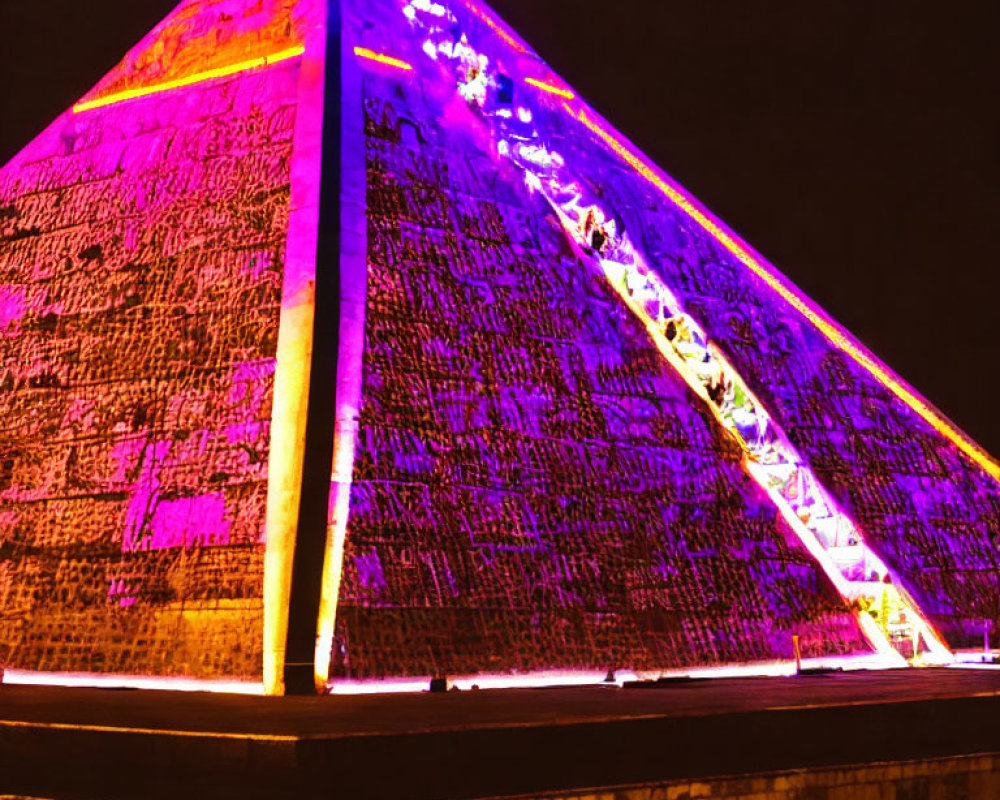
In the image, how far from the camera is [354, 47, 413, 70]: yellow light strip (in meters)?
10.1

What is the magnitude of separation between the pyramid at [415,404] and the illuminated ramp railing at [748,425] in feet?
0.08

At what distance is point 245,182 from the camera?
914cm

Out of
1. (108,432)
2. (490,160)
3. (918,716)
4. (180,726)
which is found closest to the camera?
(180,726)

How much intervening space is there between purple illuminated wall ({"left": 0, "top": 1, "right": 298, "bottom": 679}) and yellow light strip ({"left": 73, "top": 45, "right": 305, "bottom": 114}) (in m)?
0.08

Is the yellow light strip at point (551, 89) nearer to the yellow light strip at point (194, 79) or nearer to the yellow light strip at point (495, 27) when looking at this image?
the yellow light strip at point (495, 27)

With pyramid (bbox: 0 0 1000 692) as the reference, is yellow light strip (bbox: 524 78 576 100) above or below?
above

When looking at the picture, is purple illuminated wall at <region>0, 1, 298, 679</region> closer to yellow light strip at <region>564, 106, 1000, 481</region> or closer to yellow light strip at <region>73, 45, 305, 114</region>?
yellow light strip at <region>73, 45, 305, 114</region>

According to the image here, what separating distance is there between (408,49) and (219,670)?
512cm

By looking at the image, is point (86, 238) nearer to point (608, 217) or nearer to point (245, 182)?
point (245, 182)

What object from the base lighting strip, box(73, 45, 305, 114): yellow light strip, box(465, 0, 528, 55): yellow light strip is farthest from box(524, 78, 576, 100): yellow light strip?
the base lighting strip

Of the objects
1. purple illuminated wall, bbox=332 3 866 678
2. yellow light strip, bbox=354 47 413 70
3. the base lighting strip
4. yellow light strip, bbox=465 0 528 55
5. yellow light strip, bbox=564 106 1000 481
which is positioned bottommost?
the base lighting strip

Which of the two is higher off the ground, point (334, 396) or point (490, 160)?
point (490, 160)

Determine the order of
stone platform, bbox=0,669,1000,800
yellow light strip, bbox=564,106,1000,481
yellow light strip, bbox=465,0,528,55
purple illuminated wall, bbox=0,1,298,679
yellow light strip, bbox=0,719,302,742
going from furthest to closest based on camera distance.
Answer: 1. yellow light strip, bbox=465,0,528,55
2. yellow light strip, bbox=564,106,1000,481
3. purple illuminated wall, bbox=0,1,298,679
4. stone platform, bbox=0,669,1000,800
5. yellow light strip, bbox=0,719,302,742

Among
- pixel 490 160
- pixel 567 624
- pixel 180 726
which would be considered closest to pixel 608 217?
pixel 490 160
